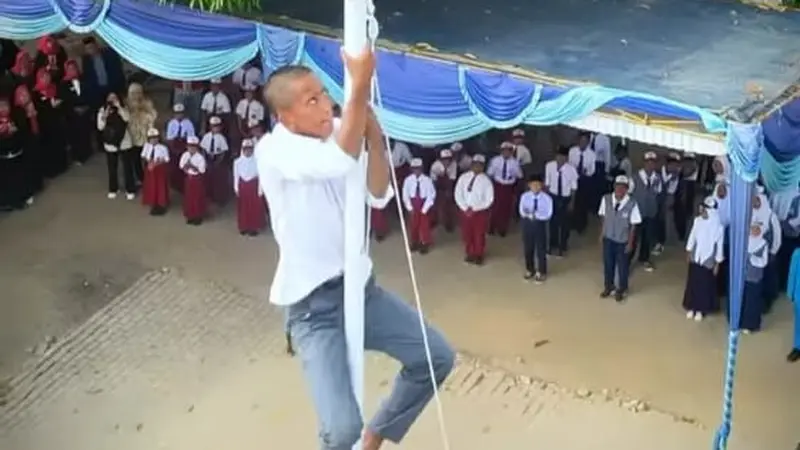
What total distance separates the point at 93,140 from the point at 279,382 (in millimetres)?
4618

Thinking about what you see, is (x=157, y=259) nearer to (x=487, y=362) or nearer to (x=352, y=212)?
(x=487, y=362)

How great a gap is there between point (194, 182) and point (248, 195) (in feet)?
1.73

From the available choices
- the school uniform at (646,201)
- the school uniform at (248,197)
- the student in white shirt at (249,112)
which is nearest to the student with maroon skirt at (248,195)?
the school uniform at (248,197)

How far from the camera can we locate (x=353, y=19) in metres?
4.30

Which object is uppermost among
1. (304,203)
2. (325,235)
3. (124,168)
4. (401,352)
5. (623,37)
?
(304,203)

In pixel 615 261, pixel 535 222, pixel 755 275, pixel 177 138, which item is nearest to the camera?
pixel 755 275

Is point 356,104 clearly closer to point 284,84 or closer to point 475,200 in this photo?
point 284,84

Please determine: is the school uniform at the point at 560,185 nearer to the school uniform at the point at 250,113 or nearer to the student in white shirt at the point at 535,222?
the student in white shirt at the point at 535,222

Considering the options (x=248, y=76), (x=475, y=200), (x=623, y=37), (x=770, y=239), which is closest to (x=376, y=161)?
(x=623, y=37)

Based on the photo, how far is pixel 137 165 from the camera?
13.4 m

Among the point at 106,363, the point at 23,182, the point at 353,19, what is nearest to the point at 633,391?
the point at 106,363

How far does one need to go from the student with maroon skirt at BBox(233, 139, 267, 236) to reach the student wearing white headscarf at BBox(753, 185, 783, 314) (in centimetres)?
405

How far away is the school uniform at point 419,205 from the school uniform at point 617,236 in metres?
1.45

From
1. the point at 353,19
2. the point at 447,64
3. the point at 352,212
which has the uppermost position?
the point at 353,19
